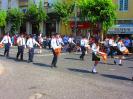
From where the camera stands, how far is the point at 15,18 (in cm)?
5712

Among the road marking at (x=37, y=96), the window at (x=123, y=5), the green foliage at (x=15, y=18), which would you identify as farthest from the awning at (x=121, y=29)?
the road marking at (x=37, y=96)

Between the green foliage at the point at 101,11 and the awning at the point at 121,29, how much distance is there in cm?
228

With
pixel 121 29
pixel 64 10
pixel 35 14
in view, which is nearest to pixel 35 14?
pixel 35 14

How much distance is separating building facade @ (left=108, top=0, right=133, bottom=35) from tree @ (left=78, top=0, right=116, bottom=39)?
231 centimetres

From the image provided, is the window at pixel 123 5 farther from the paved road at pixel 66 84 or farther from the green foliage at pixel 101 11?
the paved road at pixel 66 84

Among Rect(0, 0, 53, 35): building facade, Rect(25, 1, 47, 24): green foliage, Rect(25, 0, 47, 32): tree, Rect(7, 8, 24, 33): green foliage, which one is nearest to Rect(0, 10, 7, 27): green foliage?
Rect(7, 8, 24, 33): green foliage

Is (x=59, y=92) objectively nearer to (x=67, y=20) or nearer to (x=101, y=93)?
(x=101, y=93)

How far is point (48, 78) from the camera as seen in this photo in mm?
17547

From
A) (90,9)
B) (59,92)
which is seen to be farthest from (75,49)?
(59,92)

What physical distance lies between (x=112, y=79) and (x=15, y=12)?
40.4 m

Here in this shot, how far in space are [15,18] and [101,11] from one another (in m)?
18.3

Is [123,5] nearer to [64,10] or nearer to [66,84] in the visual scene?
[64,10]

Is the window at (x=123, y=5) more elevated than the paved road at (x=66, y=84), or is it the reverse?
the window at (x=123, y=5)

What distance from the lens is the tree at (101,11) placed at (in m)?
41.8
